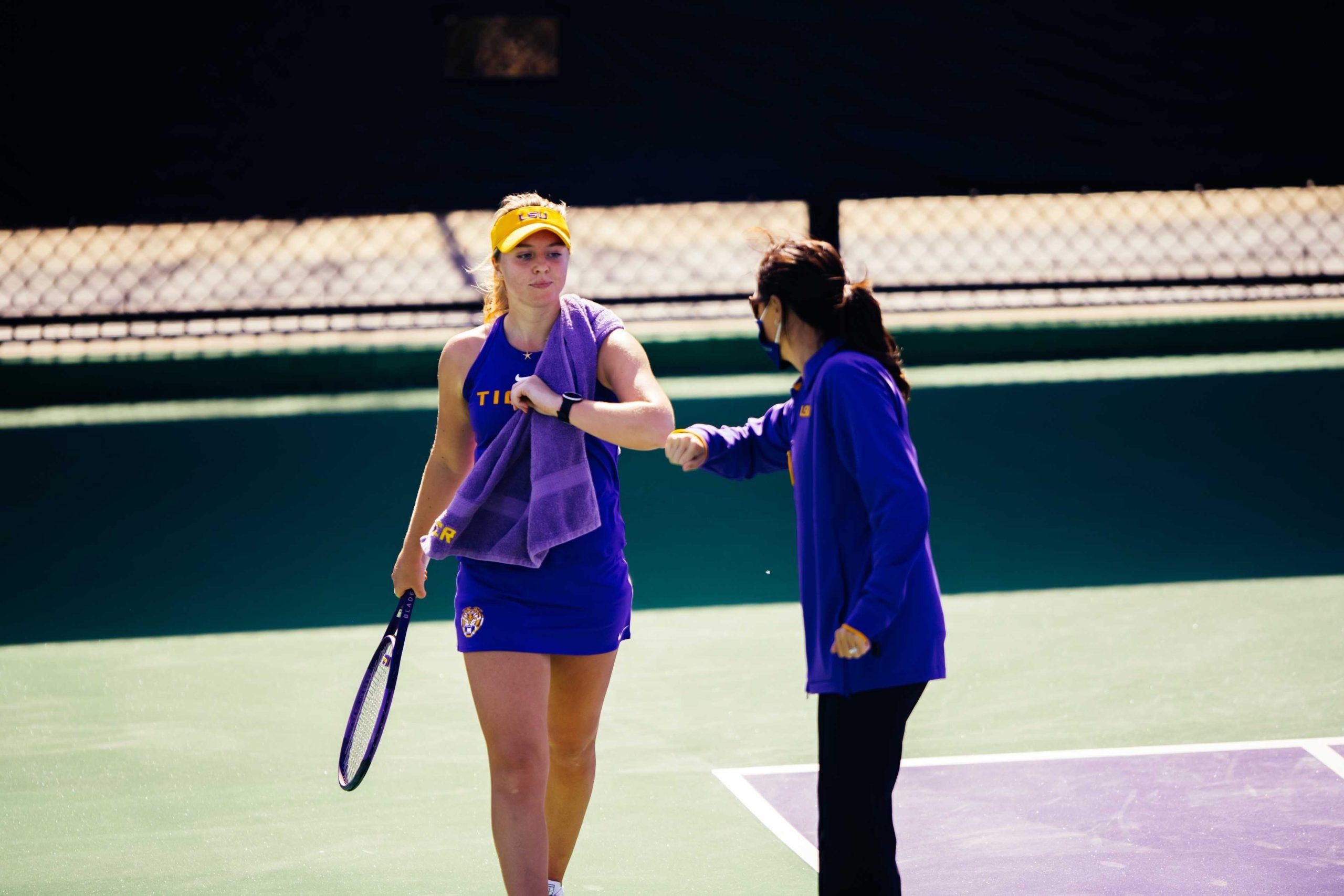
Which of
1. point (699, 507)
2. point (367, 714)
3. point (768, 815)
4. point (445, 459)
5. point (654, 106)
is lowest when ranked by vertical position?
point (699, 507)

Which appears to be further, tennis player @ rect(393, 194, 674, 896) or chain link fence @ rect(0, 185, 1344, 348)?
chain link fence @ rect(0, 185, 1344, 348)

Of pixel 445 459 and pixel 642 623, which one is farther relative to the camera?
pixel 642 623

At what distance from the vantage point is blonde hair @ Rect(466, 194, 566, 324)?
12.6 ft

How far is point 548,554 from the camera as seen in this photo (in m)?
3.77

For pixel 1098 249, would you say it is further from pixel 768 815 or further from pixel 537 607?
pixel 537 607

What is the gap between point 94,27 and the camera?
341 inches

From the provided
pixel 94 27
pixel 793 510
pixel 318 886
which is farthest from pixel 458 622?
pixel 94 27

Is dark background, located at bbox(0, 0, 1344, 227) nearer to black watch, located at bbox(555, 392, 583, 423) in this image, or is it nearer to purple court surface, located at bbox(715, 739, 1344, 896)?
purple court surface, located at bbox(715, 739, 1344, 896)

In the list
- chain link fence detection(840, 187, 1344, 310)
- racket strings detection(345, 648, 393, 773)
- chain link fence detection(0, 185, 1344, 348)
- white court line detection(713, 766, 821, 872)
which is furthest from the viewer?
chain link fence detection(840, 187, 1344, 310)

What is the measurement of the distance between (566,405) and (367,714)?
1.08m

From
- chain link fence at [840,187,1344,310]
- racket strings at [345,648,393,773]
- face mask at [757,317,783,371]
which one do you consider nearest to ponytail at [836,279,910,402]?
face mask at [757,317,783,371]

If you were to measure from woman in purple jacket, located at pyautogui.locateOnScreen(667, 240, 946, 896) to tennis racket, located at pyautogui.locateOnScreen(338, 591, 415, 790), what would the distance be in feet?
3.65

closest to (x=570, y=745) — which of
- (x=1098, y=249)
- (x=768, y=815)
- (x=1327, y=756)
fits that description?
(x=768, y=815)

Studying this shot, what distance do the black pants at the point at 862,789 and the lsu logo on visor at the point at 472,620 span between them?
889 mm
